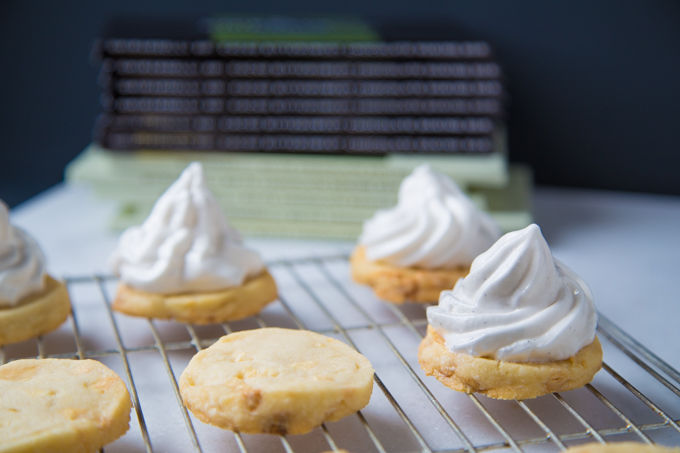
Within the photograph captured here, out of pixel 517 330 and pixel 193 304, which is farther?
pixel 193 304

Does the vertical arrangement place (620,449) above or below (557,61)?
below

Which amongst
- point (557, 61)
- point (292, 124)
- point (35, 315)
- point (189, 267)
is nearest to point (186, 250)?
point (189, 267)

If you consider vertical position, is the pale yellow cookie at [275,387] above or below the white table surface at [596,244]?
above

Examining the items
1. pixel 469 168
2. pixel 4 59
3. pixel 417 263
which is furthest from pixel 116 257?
pixel 4 59

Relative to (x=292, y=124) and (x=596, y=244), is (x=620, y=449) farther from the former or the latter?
(x=292, y=124)

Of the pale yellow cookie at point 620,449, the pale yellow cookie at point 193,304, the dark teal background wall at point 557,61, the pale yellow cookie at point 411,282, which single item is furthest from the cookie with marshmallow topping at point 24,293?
the dark teal background wall at point 557,61

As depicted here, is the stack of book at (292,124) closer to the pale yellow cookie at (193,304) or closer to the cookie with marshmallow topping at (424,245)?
the cookie with marshmallow topping at (424,245)

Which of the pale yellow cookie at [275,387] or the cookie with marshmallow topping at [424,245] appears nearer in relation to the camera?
the pale yellow cookie at [275,387]

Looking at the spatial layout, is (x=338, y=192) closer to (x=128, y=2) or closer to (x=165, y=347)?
(x=165, y=347)
